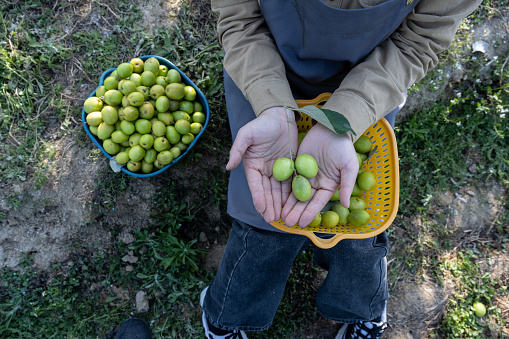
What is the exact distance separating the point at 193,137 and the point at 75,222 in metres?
1.65

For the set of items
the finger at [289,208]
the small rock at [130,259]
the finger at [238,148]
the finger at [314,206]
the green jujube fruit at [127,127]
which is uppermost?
the finger at [238,148]

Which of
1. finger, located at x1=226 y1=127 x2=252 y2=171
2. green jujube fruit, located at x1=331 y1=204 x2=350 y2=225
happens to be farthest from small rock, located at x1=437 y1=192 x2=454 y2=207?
finger, located at x1=226 y1=127 x2=252 y2=171

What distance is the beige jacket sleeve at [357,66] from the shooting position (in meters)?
2.29

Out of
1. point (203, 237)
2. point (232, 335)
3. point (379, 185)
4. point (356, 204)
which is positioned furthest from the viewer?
point (203, 237)

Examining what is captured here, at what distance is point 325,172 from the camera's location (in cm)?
251

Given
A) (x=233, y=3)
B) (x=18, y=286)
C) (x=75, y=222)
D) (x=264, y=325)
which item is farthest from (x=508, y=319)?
(x=18, y=286)

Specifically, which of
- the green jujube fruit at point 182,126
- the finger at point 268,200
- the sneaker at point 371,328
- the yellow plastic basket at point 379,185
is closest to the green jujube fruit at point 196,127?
the green jujube fruit at point 182,126

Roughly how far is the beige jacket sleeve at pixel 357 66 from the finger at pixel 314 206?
531 millimetres

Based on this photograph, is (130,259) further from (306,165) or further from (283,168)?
(306,165)

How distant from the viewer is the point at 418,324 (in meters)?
3.83

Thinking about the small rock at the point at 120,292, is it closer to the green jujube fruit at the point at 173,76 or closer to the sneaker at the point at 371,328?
the green jujube fruit at the point at 173,76

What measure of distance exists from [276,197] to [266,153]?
13.7 inches

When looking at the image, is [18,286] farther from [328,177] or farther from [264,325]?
[328,177]

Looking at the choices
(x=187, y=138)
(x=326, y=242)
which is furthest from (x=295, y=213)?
(x=187, y=138)
